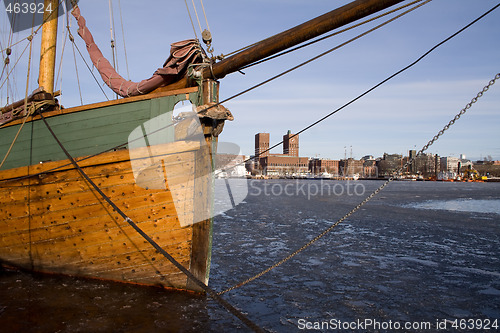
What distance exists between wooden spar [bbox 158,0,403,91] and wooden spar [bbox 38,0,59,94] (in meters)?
4.02

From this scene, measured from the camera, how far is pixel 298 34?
16.7 ft

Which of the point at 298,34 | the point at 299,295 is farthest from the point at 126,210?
the point at 298,34

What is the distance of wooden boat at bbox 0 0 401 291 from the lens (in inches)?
240

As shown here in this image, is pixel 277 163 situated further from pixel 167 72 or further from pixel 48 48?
pixel 167 72

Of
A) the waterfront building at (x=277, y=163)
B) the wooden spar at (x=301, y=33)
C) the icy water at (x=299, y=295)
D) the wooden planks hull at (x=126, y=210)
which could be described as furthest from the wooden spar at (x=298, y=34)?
the waterfront building at (x=277, y=163)

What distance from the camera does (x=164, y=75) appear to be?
20.9ft

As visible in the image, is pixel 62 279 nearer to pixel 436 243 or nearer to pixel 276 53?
pixel 276 53

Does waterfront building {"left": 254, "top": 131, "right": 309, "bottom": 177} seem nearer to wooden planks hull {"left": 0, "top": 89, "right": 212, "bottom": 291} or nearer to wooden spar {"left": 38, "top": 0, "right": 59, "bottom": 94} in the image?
wooden spar {"left": 38, "top": 0, "right": 59, "bottom": 94}

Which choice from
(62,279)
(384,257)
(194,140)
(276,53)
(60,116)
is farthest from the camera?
(384,257)

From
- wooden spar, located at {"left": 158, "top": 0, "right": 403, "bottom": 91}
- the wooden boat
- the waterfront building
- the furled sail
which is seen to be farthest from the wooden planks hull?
the waterfront building

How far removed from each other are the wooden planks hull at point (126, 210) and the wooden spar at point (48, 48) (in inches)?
79.7

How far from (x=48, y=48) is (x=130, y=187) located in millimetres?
4596

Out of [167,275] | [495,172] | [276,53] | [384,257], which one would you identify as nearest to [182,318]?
[167,275]

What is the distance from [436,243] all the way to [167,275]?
9.87 meters
